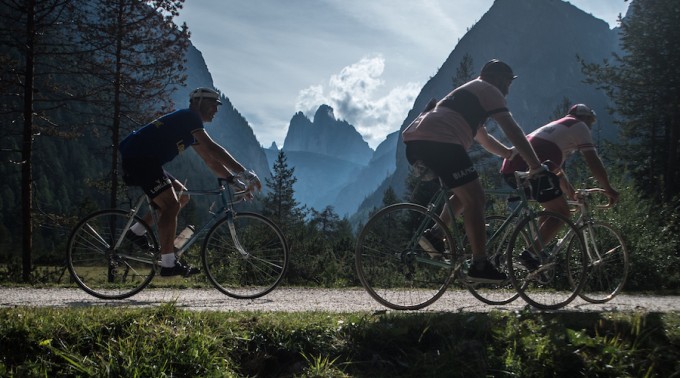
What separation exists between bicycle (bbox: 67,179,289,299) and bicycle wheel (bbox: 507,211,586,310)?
272 centimetres

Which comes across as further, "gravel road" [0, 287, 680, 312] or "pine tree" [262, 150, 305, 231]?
"pine tree" [262, 150, 305, 231]

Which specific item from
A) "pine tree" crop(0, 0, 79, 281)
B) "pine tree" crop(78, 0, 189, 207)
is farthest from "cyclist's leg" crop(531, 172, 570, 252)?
"pine tree" crop(78, 0, 189, 207)

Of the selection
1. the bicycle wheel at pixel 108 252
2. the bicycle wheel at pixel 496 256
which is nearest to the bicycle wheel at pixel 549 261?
the bicycle wheel at pixel 496 256

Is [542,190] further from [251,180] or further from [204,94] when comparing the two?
[204,94]

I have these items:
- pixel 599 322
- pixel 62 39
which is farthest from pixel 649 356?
pixel 62 39

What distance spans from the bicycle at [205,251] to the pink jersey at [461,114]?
92.5 inches

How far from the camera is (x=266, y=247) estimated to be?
20.5 ft

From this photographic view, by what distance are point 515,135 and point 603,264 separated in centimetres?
219

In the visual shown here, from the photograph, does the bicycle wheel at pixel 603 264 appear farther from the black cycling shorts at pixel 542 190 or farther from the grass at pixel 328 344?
the grass at pixel 328 344

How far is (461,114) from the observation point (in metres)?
4.82

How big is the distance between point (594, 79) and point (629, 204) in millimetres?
15616

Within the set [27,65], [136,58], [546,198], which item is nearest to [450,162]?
[546,198]

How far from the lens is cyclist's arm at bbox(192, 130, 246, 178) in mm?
5559

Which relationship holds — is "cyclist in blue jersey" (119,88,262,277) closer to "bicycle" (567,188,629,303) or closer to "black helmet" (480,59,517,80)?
"black helmet" (480,59,517,80)
